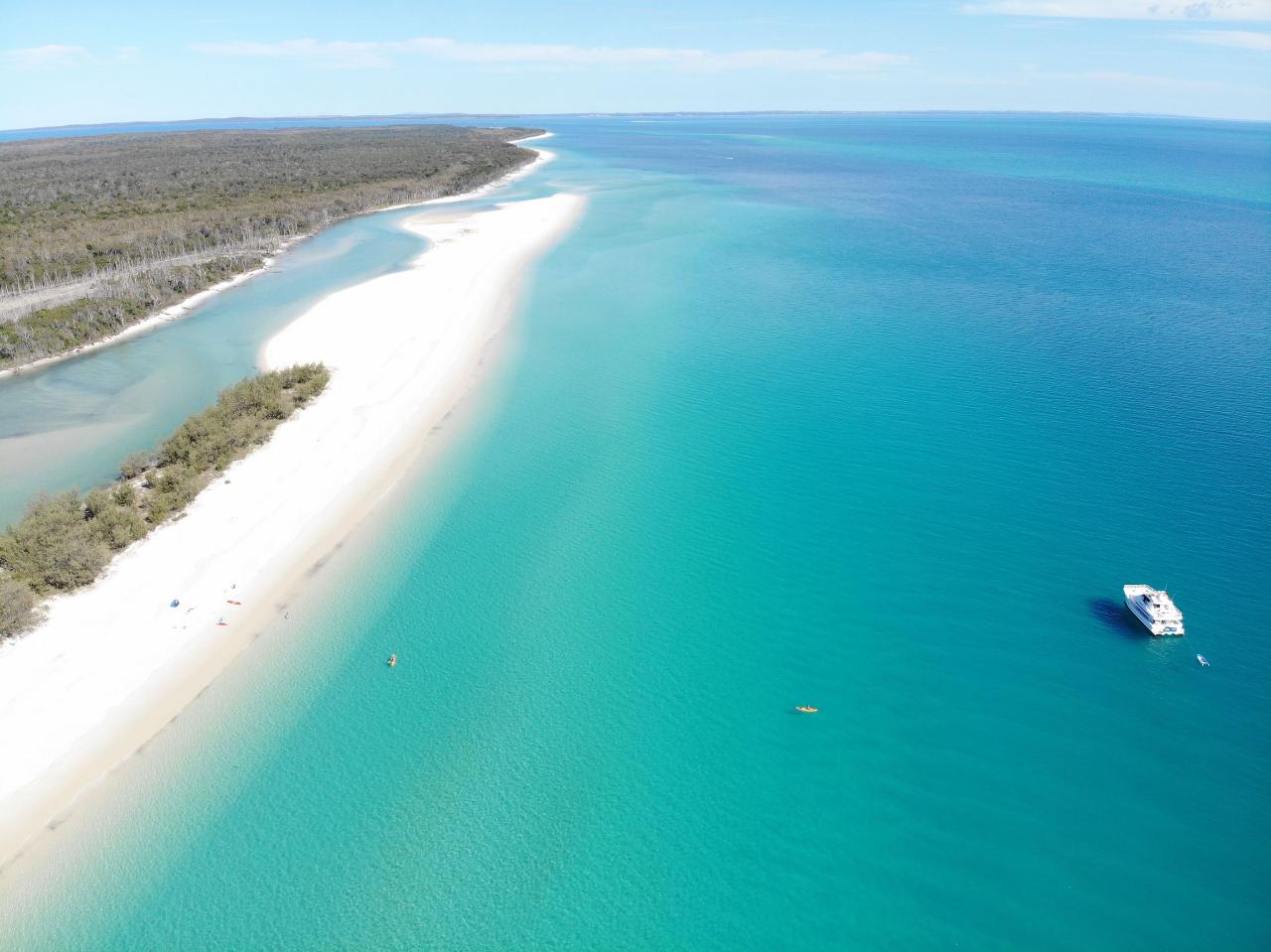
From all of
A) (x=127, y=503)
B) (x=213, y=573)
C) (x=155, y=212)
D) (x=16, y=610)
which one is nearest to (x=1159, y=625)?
(x=213, y=573)

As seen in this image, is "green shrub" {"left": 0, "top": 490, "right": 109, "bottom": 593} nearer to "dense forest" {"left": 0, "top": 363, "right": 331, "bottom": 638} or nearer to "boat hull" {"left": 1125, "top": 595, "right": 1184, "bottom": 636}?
"dense forest" {"left": 0, "top": 363, "right": 331, "bottom": 638}

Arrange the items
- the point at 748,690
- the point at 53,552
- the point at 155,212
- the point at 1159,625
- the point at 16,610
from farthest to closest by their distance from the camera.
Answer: the point at 155,212 → the point at 53,552 → the point at 1159,625 → the point at 16,610 → the point at 748,690

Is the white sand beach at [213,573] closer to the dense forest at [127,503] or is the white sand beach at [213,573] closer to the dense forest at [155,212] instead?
the dense forest at [127,503]

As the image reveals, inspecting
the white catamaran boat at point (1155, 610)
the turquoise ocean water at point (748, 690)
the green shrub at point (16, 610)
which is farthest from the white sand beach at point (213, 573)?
the white catamaran boat at point (1155, 610)

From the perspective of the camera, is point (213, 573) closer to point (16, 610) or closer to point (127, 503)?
point (16, 610)

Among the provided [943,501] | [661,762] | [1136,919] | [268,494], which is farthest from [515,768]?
[943,501]

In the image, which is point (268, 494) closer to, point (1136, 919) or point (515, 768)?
point (515, 768)
